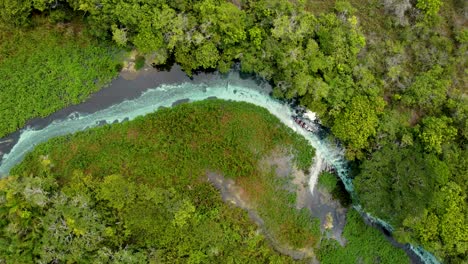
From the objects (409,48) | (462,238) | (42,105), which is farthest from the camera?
(409,48)

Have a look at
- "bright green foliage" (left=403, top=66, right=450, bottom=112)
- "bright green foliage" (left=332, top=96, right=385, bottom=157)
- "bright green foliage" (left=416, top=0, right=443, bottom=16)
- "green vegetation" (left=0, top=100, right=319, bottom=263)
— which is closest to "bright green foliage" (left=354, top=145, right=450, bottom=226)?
"bright green foliage" (left=332, top=96, right=385, bottom=157)

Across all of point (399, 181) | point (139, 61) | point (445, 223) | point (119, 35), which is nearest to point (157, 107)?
point (139, 61)

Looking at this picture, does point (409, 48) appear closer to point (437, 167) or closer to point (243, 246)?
point (437, 167)

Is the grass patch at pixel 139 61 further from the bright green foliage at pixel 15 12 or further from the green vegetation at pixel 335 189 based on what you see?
the green vegetation at pixel 335 189

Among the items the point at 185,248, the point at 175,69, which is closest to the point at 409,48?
the point at 175,69

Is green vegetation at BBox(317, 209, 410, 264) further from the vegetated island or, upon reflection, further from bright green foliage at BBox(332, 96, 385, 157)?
bright green foliage at BBox(332, 96, 385, 157)

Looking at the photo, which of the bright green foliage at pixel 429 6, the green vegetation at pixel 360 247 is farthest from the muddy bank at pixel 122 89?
the bright green foliage at pixel 429 6
